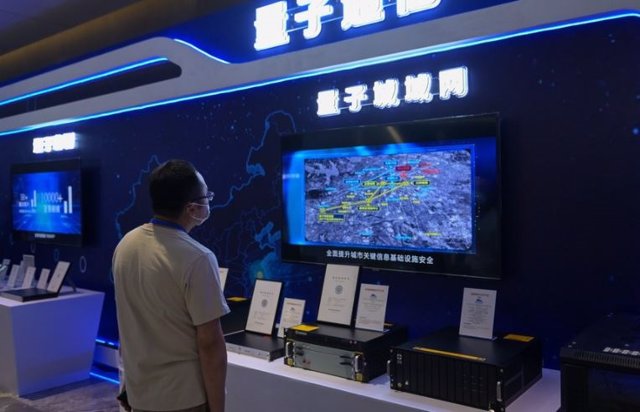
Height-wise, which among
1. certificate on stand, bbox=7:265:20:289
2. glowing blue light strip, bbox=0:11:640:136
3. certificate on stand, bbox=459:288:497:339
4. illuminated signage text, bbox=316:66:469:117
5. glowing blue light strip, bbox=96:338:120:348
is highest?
glowing blue light strip, bbox=0:11:640:136

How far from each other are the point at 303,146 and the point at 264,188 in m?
0.44

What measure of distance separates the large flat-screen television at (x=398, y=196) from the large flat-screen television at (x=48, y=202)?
222cm

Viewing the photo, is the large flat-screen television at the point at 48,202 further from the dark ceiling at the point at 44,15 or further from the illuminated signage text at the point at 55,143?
the dark ceiling at the point at 44,15

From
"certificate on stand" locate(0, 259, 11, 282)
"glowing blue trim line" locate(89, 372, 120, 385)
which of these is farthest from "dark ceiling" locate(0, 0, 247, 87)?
"glowing blue trim line" locate(89, 372, 120, 385)

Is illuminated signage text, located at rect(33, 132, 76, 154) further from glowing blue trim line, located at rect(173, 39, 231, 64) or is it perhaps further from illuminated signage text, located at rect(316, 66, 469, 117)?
illuminated signage text, located at rect(316, 66, 469, 117)

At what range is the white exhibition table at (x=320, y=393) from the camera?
1886mm

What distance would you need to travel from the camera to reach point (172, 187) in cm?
167

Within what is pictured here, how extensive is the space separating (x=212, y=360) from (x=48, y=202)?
3533mm

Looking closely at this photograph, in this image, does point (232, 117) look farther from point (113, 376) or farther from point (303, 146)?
point (113, 376)

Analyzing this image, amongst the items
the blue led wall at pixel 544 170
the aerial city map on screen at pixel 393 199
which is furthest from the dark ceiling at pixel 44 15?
the aerial city map on screen at pixel 393 199

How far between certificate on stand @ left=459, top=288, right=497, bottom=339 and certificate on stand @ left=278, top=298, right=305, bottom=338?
0.79 meters

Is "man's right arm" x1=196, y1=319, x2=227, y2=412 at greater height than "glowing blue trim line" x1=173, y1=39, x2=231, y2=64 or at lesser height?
Answer: lesser

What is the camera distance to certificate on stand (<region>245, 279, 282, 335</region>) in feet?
9.00

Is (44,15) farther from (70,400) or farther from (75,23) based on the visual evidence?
(70,400)
